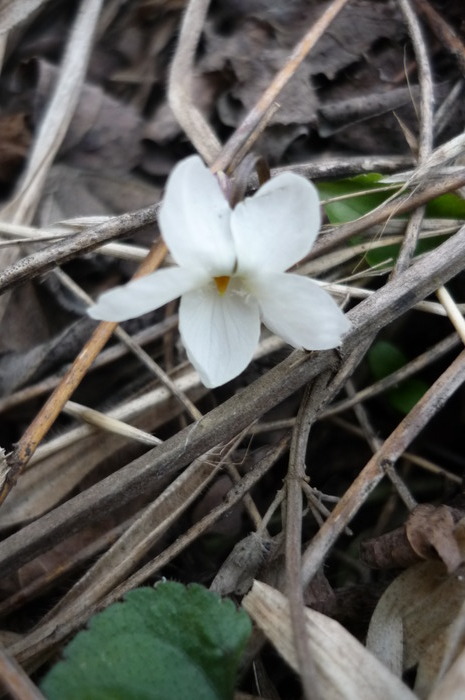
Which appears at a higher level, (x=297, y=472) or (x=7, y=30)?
(x=7, y=30)

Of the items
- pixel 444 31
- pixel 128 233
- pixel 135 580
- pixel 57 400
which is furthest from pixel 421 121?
pixel 135 580

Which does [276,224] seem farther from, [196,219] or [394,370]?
[394,370]

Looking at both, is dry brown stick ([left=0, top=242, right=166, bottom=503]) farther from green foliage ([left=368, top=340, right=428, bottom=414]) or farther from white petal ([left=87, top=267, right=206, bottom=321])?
green foliage ([left=368, top=340, right=428, bottom=414])

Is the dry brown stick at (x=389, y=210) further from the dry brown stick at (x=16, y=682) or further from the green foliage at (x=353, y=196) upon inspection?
the dry brown stick at (x=16, y=682)

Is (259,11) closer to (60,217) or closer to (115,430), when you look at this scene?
(60,217)

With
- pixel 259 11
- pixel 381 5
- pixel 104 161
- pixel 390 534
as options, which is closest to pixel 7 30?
pixel 104 161

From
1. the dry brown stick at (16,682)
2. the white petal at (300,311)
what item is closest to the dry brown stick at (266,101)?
the white petal at (300,311)
